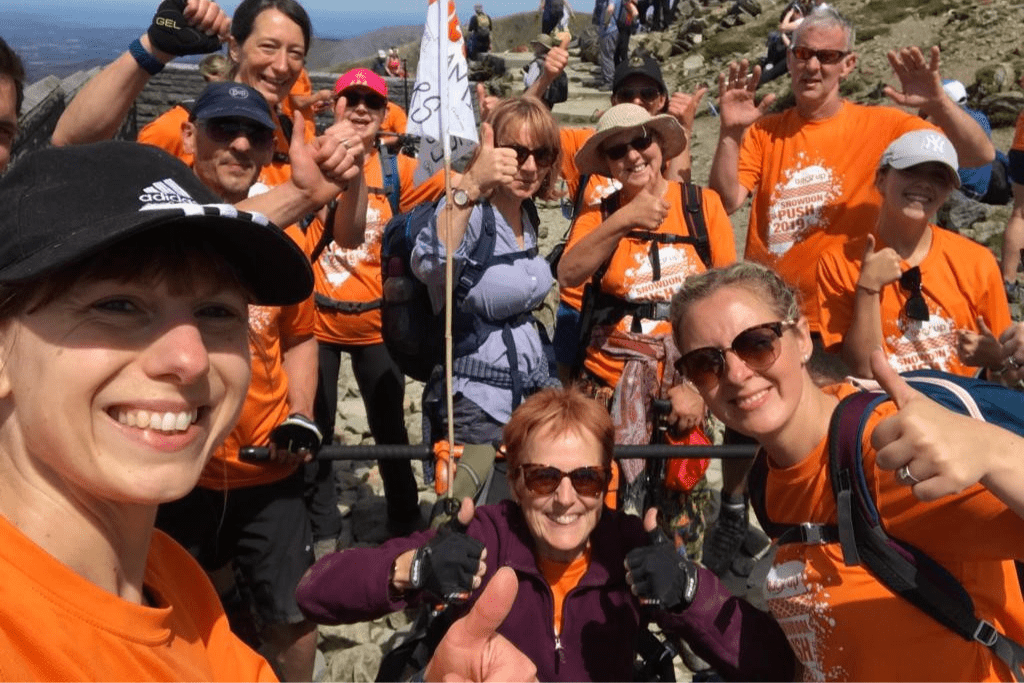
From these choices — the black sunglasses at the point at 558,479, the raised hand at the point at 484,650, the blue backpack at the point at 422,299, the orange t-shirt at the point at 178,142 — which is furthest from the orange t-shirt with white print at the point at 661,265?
the raised hand at the point at 484,650

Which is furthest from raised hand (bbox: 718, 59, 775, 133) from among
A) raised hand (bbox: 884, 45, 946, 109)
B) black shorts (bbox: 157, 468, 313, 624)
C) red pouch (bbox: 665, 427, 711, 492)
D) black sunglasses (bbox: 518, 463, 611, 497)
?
black shorts (bbox: 157, 468, 313, 624)

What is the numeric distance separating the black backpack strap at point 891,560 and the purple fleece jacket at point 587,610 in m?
0.54

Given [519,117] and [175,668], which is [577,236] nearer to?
[519,117]

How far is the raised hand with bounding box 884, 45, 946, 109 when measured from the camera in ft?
14.3

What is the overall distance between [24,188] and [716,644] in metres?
2.03

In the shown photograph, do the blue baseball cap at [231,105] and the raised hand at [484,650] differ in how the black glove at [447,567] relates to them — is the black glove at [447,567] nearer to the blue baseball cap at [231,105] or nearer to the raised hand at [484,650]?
the raised hand at [484,650]

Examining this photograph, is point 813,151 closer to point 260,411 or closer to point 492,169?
point 492,169

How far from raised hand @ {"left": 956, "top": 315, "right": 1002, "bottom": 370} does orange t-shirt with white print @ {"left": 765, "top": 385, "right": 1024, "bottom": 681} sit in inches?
55.8

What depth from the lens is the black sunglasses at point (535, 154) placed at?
356 centimetres

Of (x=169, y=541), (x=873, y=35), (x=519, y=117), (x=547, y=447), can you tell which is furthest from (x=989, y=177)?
(x=873, y=35)

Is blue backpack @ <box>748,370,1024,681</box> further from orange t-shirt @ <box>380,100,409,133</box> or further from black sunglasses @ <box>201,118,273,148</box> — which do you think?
orange t-shirt @ <box>380,100,409,133</box>

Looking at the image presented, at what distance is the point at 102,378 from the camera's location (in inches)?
46.4

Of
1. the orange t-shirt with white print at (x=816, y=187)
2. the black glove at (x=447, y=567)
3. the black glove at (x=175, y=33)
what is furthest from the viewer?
the orange t-shirt with white print at (x=816, y=187)

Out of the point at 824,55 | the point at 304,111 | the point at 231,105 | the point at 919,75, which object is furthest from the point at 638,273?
the point at 304,111
